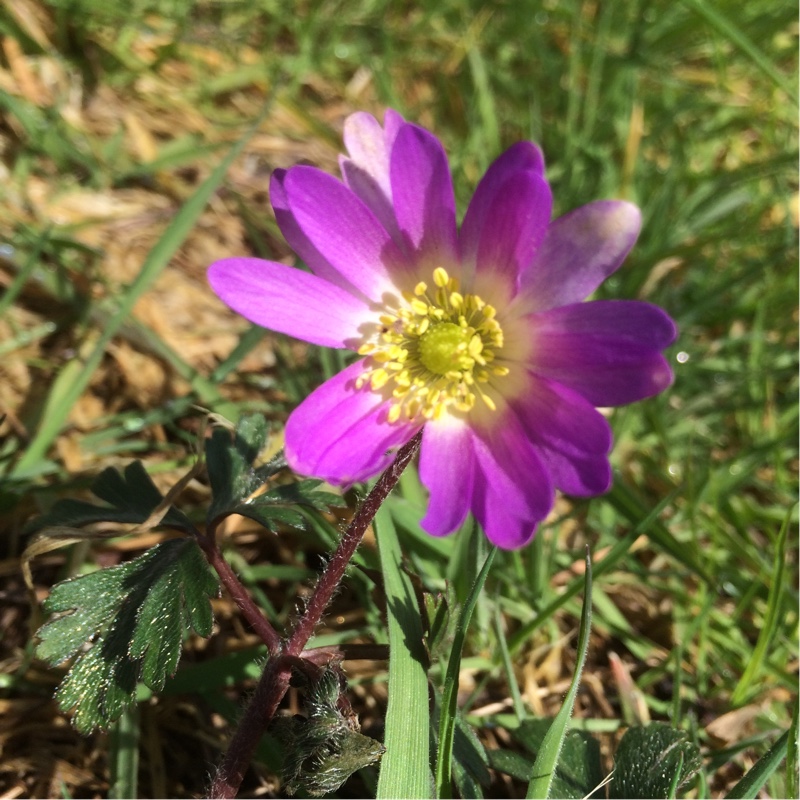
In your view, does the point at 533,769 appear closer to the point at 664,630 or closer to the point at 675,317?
the point at 664,630

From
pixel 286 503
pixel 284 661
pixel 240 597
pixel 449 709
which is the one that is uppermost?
pixel 286 503

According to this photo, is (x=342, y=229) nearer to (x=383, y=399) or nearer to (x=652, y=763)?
(x=383, y=399)

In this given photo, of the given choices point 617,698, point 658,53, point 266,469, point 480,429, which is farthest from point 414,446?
point 658,53

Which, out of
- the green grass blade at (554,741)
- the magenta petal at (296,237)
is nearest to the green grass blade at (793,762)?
the green grass blade at (554,741)

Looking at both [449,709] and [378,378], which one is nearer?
[449,709]

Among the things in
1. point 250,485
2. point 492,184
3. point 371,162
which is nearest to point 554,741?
point 250,485

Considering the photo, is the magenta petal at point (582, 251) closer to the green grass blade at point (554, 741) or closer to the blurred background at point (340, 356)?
the green grass blade at point (554, 741)
